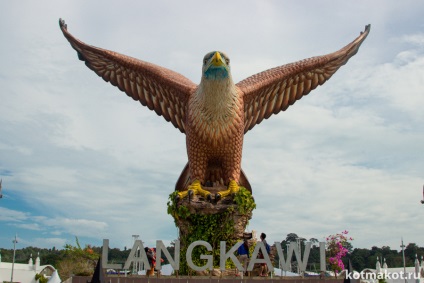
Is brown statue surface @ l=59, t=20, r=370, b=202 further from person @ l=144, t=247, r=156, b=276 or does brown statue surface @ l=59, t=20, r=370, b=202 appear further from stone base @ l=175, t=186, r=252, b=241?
person @ l=144, t=247, r=156, b=276

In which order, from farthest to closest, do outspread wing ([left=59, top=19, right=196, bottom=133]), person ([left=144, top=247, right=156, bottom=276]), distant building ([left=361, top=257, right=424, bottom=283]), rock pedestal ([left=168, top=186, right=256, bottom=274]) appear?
1. distant building ([left=361, top=257, right=424, bottom=283])
2. outspread wing ([left=59, top=19, right=196, bottom=133])
3. rock pedestal ([left=168, top=186, right=256, bottom=274])
4. person ([left=144, top=247, right=156, bottom=276])

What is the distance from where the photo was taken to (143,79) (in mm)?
11469

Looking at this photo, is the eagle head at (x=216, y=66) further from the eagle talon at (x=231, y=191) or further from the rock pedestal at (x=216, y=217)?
the rock pedestal at (x=216, y=217)

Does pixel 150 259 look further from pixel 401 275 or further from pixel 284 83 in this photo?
pixel 401 275

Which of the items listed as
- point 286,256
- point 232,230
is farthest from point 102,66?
point 286,256

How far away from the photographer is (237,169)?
403 inches

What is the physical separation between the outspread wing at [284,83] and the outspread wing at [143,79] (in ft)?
5.18

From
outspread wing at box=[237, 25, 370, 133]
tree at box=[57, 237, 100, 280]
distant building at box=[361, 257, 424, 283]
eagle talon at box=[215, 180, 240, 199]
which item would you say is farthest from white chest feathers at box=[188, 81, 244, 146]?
tree at box=[57, 237, 100, 280]

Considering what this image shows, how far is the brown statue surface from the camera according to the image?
979 cm

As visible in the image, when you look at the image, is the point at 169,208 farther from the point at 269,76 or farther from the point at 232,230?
the point at 269,76

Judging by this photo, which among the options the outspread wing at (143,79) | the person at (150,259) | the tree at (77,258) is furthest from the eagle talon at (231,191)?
the tree at (77,258)

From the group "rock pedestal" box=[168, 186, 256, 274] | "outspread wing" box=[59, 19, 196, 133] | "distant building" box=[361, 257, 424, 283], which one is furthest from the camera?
"distant building" box=[361, 257, 424, 283]

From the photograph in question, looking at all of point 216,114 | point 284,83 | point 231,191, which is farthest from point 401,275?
point 216,114

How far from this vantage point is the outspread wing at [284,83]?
11.2 m
